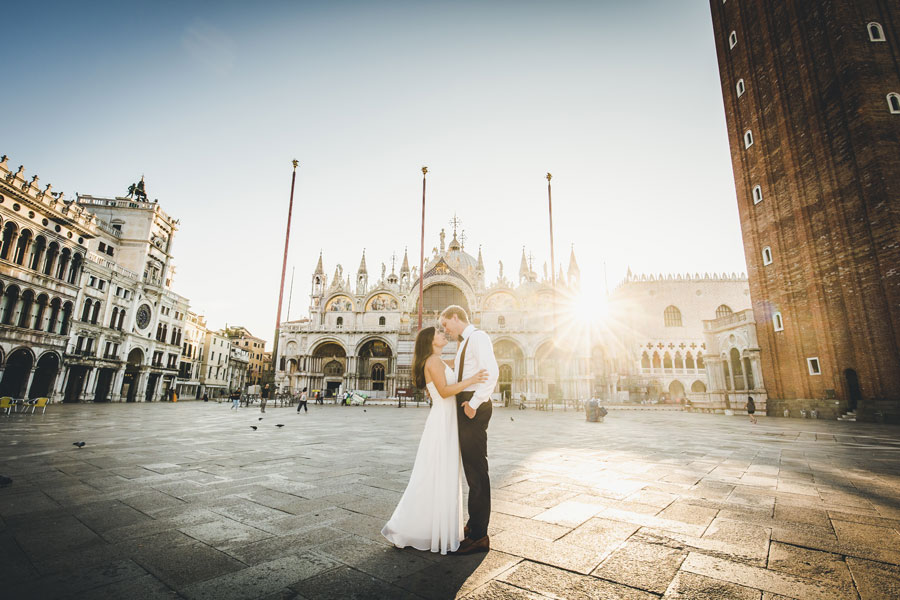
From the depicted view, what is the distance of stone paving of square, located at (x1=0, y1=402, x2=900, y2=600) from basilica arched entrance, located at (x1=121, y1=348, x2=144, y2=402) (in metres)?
33.2

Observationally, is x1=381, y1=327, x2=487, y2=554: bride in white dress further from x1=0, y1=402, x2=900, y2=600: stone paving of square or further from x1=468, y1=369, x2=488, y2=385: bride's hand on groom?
x1=0, y1=402, x2=900, y2=600: stone paving of square

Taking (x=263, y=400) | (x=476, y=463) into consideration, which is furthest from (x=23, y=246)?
(x=476, y=463)

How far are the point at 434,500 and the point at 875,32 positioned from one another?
27450mm

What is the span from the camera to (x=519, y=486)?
4.72 metres

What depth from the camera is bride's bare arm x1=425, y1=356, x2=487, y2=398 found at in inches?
115

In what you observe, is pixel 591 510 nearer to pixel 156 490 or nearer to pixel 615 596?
pixel 615 596

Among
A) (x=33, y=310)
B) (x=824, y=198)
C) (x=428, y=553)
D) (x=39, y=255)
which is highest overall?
(x=824, y=198)

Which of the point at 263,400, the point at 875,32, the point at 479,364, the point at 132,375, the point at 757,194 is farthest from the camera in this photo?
the point at 132,375

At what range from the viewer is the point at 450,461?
9.60 ft

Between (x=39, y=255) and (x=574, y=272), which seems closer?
(x=39, y=255)

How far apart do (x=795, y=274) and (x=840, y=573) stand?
22.0 m

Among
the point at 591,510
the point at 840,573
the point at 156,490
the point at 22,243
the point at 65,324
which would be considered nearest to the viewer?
the point at 840,573

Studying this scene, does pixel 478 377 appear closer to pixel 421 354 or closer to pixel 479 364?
pixel 479 364

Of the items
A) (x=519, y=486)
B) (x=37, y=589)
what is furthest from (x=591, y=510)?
(x=37, y=589)
